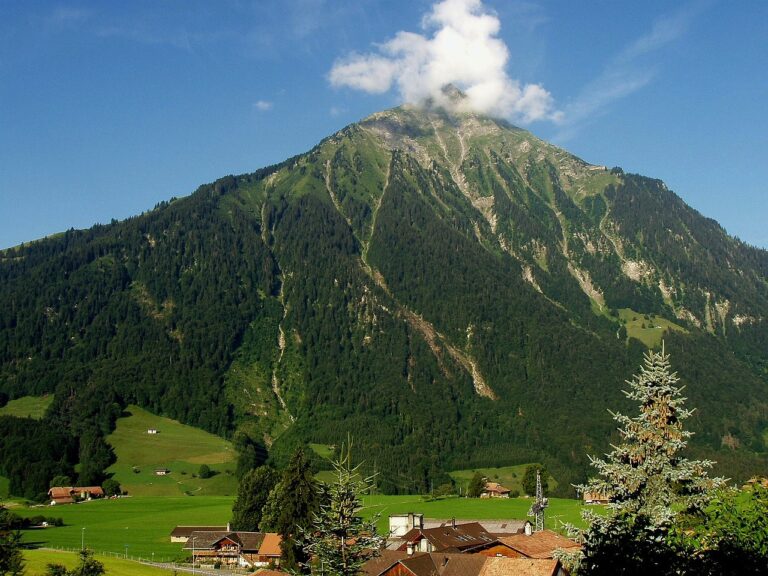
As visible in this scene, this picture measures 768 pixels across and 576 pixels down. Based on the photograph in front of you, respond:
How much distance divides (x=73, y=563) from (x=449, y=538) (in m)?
42.4

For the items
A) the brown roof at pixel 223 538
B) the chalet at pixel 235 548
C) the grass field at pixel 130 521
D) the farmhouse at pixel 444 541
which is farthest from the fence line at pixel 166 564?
the farmhouse at pixel 444 541

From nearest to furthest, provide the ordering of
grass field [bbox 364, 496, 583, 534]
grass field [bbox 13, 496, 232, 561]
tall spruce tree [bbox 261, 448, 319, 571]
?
1. tall spruce tree [bbox 261, 448, 319, 571]
2. grass field [bbox 13, 496, 232, 561]
3. grass field [bbox 364, 496, 583, 534]

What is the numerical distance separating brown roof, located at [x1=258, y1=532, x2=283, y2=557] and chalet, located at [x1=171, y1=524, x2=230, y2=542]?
1765 cm

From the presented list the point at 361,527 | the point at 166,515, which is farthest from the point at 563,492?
the point at 361,527

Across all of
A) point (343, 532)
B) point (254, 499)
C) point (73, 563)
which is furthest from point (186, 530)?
point (343, 532)

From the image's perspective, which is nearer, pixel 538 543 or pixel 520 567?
pixel 520 567

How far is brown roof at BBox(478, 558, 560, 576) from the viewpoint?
185 ft

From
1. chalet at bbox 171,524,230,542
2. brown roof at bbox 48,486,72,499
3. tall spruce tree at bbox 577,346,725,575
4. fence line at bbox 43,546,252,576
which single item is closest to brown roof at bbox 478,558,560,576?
tall spruce tree at bbox 577,346,725,575

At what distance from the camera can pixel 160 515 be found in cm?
14600

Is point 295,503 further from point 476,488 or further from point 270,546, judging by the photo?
point 476,488

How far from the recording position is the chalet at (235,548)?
102188 millimetres

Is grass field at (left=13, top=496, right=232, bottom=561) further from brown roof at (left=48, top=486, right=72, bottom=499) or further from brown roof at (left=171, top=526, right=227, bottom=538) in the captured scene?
brown roof at (left=48, top=486, right=72, bottom=499)

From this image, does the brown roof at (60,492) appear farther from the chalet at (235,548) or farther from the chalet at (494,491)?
the chalet at (494,491)

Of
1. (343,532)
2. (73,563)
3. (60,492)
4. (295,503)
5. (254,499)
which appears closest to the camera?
(343,532)
